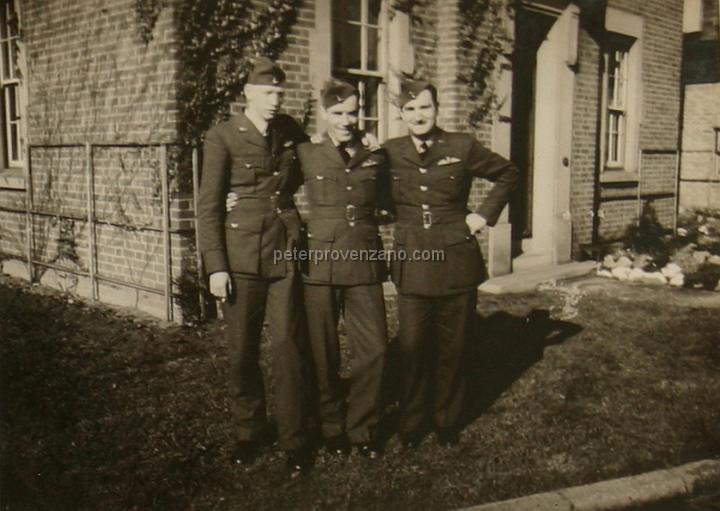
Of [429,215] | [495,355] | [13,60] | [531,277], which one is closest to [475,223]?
[429,215]

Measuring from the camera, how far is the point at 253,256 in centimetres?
411

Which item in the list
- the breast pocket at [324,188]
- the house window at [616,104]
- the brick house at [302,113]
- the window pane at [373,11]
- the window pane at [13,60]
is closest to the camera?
the breast pocket at [324,188]

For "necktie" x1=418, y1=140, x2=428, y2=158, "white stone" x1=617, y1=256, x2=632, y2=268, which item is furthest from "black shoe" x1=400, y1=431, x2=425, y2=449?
"white stone" x1=617, y1=256, x2=632, y2=268

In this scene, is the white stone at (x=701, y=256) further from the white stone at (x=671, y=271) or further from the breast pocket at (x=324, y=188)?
→ the breast pocket at (x=324, y=188)

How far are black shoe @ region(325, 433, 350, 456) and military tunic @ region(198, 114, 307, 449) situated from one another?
0.91 feet

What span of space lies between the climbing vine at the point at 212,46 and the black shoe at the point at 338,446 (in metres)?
3.69

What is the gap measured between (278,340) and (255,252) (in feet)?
1.59

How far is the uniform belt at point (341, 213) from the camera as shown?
13.8 feet

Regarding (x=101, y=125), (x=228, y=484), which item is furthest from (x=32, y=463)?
(x=101, y=125)

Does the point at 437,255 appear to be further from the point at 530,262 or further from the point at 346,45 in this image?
the point at 530,262

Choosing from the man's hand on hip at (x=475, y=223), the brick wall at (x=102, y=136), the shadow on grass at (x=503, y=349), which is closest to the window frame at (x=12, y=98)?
the brick wall at (x=102, y=136)

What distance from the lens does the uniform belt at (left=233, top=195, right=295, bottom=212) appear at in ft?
13.7

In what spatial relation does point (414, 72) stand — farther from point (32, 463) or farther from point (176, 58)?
point (32, 463)

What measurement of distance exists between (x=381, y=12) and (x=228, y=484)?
242 inches
